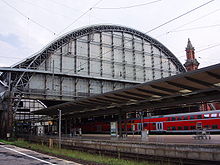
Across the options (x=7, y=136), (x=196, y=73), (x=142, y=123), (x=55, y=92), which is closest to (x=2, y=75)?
(x=55, y=92)

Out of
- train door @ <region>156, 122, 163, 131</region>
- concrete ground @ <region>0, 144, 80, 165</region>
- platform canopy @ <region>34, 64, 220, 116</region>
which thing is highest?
platform canopy @ <region>34, 64, 220, 116</region>

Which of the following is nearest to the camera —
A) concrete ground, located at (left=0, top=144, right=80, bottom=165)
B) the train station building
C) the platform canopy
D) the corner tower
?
concrete ground, located at (left=0, top=144, right=80, bottom=165)

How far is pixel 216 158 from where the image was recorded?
13.8m

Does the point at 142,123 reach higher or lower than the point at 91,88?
lower

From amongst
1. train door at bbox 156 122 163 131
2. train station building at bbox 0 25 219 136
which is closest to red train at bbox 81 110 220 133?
train door at bbox 156 122 163 131

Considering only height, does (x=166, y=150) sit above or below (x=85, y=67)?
below

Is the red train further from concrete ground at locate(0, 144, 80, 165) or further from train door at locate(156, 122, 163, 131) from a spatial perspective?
concrete ground at locate(0, 144, 80, 165)

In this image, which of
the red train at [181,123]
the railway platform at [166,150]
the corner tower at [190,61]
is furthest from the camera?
the corner tower at [190,61]

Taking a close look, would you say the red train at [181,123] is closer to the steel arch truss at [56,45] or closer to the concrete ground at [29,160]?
the concrete ground at [29,160]

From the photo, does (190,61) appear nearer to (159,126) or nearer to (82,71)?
(82,71)

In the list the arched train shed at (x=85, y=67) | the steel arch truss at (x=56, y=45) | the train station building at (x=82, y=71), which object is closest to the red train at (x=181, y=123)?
the train station building at (x=82, y=71)

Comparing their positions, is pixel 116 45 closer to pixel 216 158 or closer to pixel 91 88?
pixel 91 88

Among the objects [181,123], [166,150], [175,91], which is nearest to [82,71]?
[181,123]

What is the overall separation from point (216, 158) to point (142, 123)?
26182mm
